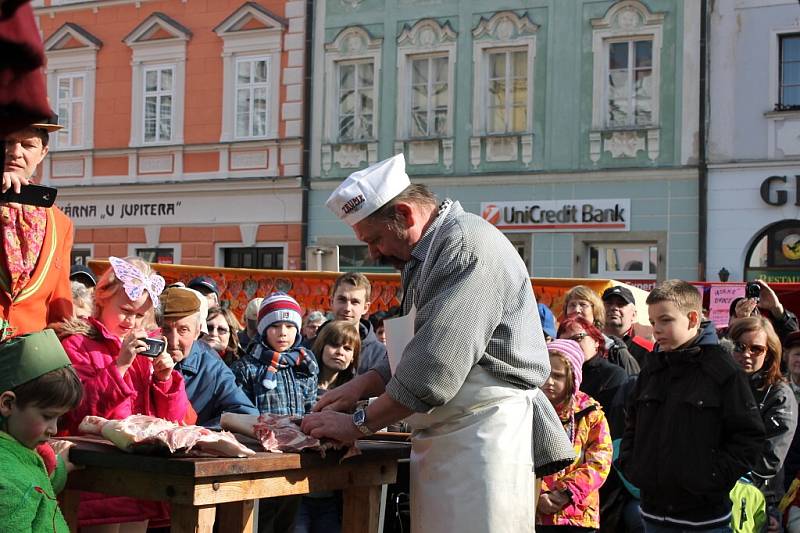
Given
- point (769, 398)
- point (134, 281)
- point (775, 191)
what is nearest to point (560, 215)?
point (775, 191)

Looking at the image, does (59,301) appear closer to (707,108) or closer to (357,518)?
(357,518)

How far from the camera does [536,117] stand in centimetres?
1955

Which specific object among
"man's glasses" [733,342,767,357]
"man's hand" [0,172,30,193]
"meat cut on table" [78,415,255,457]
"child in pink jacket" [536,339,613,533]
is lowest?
"child in pink jacket" [536,339,613,533]

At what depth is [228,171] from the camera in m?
22.1

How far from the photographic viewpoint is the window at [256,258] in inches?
→ 856

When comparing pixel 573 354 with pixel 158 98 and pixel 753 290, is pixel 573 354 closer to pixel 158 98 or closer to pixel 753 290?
pixel 753 290

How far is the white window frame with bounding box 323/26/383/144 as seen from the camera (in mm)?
20891

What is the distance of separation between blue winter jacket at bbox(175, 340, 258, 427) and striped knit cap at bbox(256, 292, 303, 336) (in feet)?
3.18

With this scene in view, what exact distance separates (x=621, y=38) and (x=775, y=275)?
437 centimetres

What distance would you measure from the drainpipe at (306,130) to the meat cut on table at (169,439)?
17815mm

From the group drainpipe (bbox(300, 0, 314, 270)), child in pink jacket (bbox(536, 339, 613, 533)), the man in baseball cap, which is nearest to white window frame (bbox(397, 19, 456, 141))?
drainpipe (bbox(300, 0, 314, 270))

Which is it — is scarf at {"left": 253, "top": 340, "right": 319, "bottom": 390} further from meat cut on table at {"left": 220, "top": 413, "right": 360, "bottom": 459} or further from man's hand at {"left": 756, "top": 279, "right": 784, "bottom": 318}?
man's hand at {"left": 756, "top": 279, "right": 784, "bottom": 318}

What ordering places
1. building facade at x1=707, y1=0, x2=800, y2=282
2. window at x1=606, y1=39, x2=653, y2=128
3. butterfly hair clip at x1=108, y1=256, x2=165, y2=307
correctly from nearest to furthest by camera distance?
butterfly hair clip at x1=108, y1=256, x2=165, y2=307 < building facade at x1=707, y1=0, x2=800, y2=282 < window at x1=606, y1=39, x2=653, y2=128

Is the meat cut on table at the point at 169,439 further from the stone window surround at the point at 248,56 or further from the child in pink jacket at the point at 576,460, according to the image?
the stone window surround at the point at 248,56
